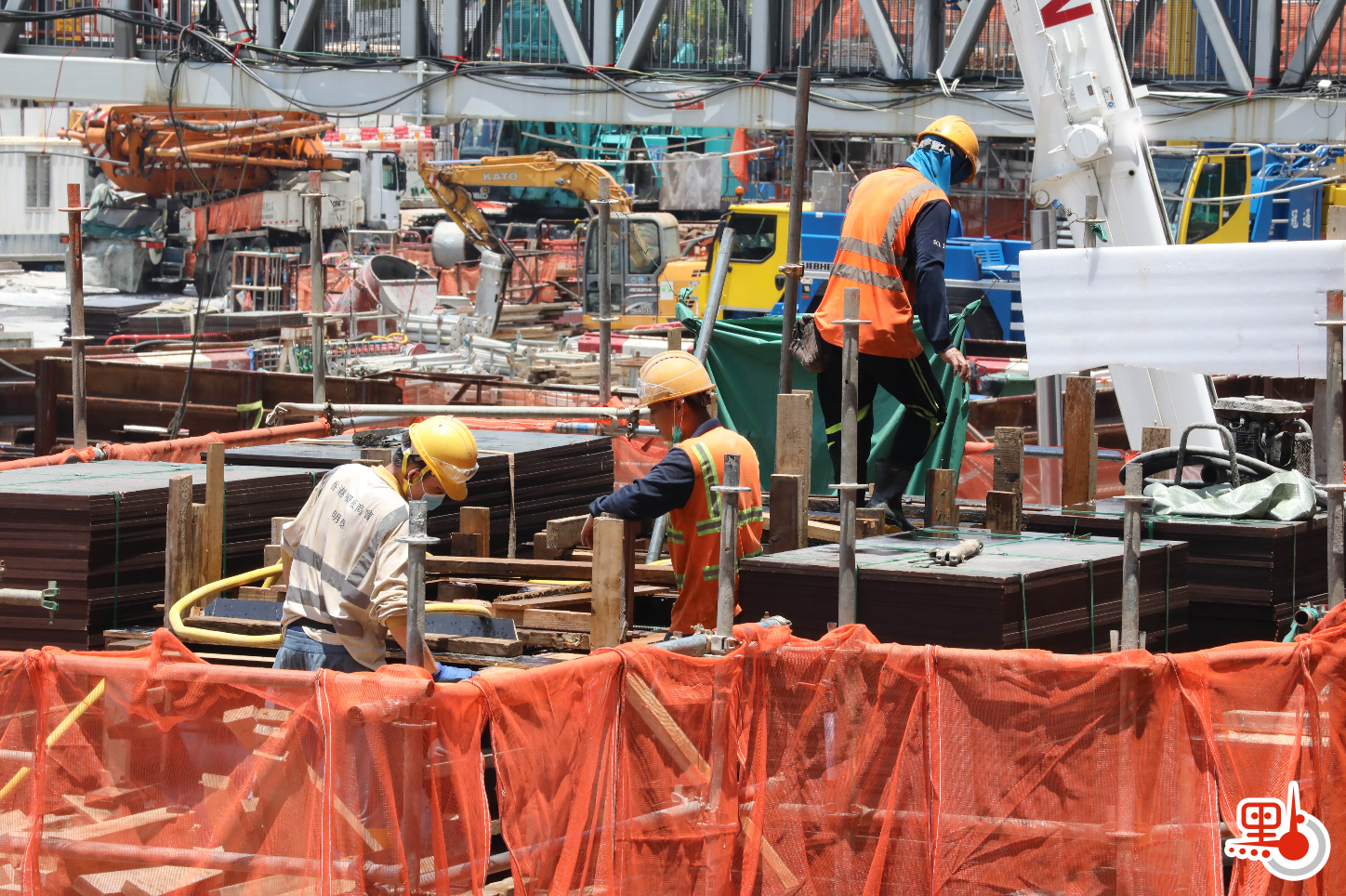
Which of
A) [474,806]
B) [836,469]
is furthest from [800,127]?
[474,806]

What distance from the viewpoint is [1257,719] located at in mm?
5410

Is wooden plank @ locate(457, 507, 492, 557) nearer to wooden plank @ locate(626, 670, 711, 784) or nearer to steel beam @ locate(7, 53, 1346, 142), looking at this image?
wooden plank @ locate(626, 670, 711, 784)

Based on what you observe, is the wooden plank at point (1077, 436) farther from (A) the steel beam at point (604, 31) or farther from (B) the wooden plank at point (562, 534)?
(A) the steel beam at point (604, 31)

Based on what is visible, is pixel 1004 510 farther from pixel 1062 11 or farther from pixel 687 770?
pixel 1062 11

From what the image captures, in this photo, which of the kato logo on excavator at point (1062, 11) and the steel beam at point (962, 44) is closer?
the kato logo on excavator at point (1062, 11)

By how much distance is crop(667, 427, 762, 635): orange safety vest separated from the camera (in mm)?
6766

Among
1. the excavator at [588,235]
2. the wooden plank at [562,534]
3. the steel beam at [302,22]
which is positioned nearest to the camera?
the wooden plank at [562,534]

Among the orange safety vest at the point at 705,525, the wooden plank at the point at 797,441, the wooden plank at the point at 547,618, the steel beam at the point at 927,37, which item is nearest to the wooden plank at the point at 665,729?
the orange safety vest at the point at 705,525

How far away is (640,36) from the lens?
16.9m

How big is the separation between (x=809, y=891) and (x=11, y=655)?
9.49 feet

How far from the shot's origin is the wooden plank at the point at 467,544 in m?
8.71

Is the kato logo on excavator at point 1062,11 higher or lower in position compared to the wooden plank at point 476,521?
higher

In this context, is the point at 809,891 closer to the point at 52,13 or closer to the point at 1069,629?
the point at 1069,629

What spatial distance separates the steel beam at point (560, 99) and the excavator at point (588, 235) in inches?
346
